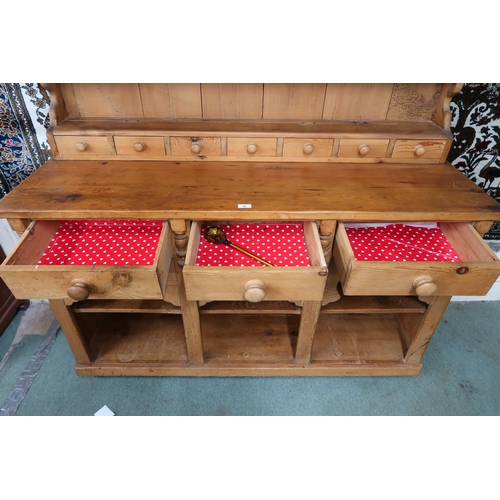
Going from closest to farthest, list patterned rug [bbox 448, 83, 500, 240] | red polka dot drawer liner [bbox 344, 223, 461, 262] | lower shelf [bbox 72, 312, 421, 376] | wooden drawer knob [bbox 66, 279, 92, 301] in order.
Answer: wooden drawer knob [bbox 66, 279, 92, 301], red polka dot drawer liner [bbox 344, 223, 461, 262], patterned rug [bbox 448, 83, 500, 240], lower shelf [bbox 72, 312, 421, 376]

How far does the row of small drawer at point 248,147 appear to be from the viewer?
1.40 meters

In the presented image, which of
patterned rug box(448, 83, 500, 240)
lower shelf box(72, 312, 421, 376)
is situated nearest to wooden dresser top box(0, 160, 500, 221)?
patterned rug box(448, 83, 500, 240)

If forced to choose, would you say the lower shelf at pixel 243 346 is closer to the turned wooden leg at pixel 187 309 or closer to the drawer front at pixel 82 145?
the turned wooden leg at pixel 187 309

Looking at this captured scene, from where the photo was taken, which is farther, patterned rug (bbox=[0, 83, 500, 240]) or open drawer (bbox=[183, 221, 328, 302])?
patterned rug (bbox=[0, 83, 500, 240])

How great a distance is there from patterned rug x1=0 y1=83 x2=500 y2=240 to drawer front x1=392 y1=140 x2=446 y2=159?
257mm

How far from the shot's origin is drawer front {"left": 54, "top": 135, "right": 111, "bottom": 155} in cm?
139

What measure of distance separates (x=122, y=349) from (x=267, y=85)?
1374 mm

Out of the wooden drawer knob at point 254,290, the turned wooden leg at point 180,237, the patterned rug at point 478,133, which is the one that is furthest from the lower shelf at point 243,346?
the patterned rug at point 478,133

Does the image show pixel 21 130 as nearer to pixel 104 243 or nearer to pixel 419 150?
pixel 104 243

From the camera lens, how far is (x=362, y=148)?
4.64 feet

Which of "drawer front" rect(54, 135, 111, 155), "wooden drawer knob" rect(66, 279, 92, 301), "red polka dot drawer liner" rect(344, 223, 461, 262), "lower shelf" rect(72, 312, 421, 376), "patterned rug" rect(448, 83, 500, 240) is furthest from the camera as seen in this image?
"lower shelf" rect(72, 312, 421, 376)

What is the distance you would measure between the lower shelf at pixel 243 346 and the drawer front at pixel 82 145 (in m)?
0.74

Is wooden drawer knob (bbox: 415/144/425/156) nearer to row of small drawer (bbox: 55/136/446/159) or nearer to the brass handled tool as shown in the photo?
row of small drawer (bbox: 55/136/446/159)

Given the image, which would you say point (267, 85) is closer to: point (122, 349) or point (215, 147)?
point (215, 147)
